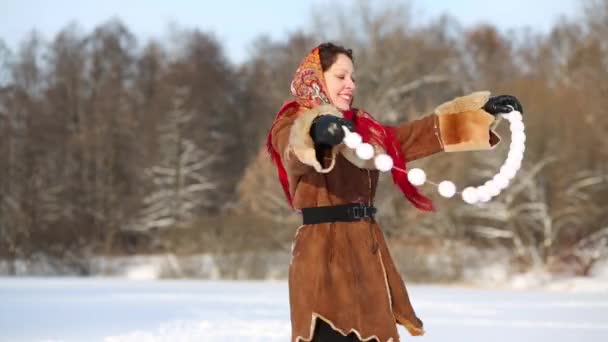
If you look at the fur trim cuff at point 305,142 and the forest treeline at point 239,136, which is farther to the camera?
the forest treeline at point 239,136

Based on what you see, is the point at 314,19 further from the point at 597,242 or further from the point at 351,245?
the point at 351,245

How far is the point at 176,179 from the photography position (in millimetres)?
27094

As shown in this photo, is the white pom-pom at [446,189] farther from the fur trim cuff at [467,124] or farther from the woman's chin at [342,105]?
the woman's chin at [342,105]

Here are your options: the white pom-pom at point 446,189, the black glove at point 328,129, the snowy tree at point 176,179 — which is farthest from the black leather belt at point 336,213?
the snowy tree at point 176,179

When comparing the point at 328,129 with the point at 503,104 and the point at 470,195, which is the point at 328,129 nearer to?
the point at 470,195

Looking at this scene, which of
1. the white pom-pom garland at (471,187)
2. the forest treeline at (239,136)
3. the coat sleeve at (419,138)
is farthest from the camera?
the forest treeline at (239,136)

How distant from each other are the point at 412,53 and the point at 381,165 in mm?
22056

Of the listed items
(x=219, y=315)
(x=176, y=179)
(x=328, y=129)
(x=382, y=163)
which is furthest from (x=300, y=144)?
(x=176, y=179)

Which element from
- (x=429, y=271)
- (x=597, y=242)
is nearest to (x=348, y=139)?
(x=429, y=271)

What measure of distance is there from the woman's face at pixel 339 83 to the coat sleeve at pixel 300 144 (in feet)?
0.71

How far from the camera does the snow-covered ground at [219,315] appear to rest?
23.0ft

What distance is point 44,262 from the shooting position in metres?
19.5

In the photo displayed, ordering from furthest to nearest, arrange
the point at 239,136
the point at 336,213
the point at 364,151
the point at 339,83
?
the point at 239,136 < the point at 339,83 < the point at 336,213 < the point at 364,151

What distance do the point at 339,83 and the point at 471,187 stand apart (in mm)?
616
